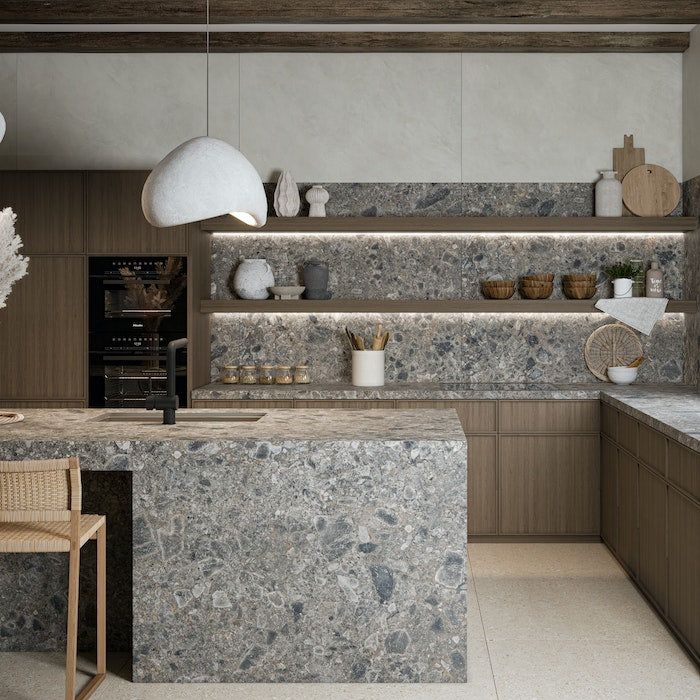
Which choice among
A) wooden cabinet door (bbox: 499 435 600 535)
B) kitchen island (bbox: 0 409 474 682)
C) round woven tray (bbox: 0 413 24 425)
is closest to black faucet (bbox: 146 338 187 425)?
kitchen island (bbox: 0 409 474 682)

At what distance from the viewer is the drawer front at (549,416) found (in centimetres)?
518

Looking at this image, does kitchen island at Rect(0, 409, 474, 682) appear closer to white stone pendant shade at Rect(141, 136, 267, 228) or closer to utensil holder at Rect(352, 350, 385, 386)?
white stone pendant shade at Rect(141, 136, 267, 228)

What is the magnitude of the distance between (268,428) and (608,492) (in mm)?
2439

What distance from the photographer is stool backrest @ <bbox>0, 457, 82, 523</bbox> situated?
2.76 m

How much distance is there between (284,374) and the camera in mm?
5648

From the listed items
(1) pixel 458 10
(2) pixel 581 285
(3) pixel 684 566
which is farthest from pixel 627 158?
(3) pixel 684 566

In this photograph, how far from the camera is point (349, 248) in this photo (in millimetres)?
5820

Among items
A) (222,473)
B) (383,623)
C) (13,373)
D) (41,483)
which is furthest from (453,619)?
(13,373)

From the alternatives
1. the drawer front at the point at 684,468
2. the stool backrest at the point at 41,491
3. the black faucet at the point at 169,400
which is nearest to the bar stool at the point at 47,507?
the stool backrest at the point at 41,491

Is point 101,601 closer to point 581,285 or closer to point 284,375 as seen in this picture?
point 284,375

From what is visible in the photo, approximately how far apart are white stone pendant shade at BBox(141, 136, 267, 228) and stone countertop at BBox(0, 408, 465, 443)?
2.57ft

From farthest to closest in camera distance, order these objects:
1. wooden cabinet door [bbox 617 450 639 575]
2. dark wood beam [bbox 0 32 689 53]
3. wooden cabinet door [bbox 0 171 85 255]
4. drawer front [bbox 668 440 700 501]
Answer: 1. dark wood beam [bbox 0 32 689 53]
2. wooden cabinet door [bbox 0 171 85 255]
3. wooden cabinet door [bbox 617 450 639 575]
4. drawer front [bbox 668 440 700 501]

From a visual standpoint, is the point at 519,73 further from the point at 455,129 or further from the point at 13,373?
Result: the point at 13,373

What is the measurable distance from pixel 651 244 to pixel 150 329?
3.23 metres
